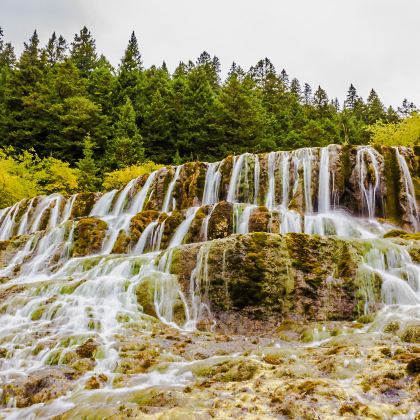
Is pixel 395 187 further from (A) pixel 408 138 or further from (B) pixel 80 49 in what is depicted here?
(B) pixel 80 49

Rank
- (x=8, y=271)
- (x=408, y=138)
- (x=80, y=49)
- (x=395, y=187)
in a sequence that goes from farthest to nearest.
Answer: (x=80, y=49) → (x=408, y=138) → (x=395, y=187) → (x=8, y=271)

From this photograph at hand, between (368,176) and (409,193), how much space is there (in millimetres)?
1905

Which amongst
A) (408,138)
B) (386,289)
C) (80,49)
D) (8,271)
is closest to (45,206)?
(8,271)

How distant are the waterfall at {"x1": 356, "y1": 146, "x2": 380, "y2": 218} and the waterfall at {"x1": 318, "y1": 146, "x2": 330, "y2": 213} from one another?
144cm

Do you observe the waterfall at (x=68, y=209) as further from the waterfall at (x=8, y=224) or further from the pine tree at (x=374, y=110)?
the pine tree at (x=374, y=110)

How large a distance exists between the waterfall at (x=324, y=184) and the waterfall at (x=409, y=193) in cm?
329

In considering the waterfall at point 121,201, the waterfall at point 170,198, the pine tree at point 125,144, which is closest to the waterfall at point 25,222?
the waterfall at point 121,201

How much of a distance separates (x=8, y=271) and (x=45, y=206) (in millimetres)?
8568

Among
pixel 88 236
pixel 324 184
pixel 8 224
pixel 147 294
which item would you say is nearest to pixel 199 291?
pixel 147 294

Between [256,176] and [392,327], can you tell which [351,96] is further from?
[392,327]

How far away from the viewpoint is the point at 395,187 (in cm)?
1880

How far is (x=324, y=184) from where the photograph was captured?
19891 millimetres

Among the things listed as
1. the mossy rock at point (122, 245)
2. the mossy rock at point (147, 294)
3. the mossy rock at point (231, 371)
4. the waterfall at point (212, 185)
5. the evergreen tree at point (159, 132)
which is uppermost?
the evergreen tree at point (159, 132)

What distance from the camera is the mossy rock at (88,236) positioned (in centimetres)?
1622
